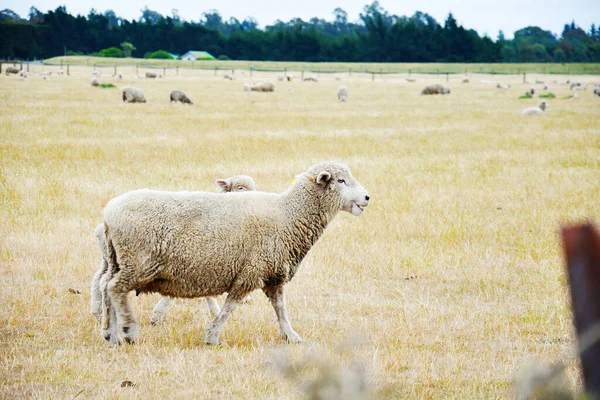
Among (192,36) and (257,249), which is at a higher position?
(192,36)

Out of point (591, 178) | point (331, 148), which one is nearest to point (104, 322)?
point (591, 178)

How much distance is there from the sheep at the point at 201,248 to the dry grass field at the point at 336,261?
43 centimetres

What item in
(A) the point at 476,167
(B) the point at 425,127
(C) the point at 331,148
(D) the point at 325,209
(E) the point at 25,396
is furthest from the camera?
(B) the point at 425,127

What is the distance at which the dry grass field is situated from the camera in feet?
18.5

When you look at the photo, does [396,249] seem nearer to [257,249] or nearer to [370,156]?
[257,249]

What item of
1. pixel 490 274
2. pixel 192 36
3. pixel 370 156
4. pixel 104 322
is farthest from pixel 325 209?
pixel 192 36

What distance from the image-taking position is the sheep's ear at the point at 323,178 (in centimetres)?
678

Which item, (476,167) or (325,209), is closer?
(325,209)

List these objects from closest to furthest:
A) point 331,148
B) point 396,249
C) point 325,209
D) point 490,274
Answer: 1. point 325,209
2. point 490,274
3. point 396,249
4. point 331,148

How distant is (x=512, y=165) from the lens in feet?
57.8

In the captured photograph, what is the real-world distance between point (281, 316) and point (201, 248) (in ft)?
3.21

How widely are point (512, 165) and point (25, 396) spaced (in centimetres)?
1448

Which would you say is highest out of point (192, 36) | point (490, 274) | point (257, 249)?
point (192, 36)

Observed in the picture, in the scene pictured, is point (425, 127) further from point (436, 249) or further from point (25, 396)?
point (25, 396)
